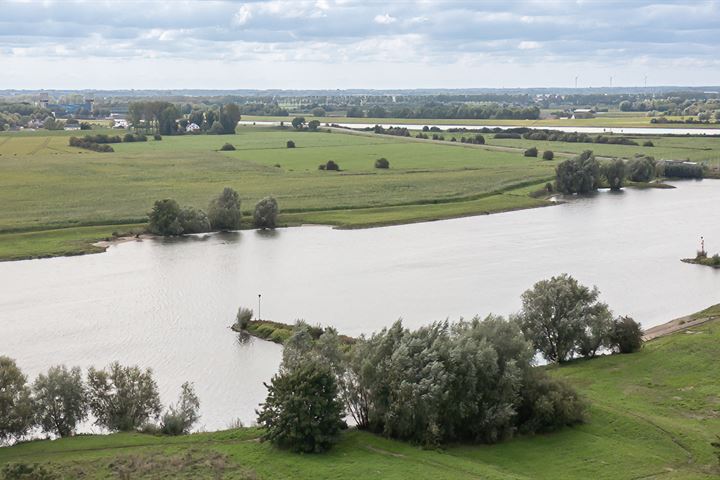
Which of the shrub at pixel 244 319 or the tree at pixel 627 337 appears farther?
the shrub at pixel 244 319

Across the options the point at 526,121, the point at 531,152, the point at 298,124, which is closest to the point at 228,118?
the point at 298,124

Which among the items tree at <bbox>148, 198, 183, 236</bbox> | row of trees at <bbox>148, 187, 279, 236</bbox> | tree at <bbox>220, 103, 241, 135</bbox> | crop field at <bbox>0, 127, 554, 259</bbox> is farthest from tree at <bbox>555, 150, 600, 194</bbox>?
tree at <bbox>220, 103, 241, 135</bbox>

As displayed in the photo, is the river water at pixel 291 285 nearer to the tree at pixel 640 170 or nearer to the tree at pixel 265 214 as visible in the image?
the tree at pixel 265 214

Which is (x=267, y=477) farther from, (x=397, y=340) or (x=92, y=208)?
(x=92, y=208)

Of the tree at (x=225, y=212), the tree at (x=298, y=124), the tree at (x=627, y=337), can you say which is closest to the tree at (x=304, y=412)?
the tree at (x=627, y=337)

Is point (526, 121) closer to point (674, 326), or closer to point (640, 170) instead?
point (640, 170)

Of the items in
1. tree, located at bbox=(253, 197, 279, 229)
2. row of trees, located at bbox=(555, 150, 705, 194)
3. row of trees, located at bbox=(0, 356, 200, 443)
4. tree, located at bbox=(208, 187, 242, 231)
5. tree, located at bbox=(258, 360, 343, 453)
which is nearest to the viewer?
tree, located at bbox=(258, 360, 343, 453)

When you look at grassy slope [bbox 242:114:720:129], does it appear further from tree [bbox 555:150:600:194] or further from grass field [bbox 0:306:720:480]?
grass field [bbox 0:306:720:480]
